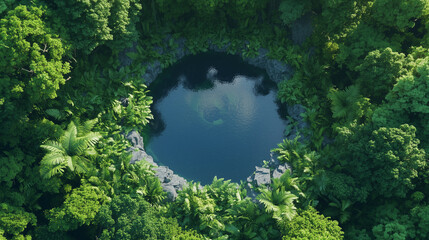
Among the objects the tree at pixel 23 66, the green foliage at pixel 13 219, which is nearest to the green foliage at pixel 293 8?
the tree at pixel 23 66

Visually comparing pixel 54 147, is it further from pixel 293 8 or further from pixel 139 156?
pixel 293 8

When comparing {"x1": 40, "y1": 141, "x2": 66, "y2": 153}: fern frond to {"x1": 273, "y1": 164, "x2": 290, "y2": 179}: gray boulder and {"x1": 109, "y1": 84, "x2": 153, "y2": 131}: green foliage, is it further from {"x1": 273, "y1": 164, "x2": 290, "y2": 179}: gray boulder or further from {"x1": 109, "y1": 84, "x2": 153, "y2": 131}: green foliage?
{"x1": 273, "y1": 164, "x2": 290, "y2": 179}: gray boulder

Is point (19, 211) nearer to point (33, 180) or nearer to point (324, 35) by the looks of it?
point (33, 180)

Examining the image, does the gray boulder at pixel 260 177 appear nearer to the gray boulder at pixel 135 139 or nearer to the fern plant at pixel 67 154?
the gray boulder at pixel 135 139

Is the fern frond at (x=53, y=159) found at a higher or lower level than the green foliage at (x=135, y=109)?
lower

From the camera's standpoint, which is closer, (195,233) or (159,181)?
(195,233)

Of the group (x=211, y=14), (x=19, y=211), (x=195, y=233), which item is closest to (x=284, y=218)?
(x=195, y=233)
